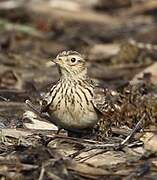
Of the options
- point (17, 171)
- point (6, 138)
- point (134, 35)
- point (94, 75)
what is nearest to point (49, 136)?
point (6, 138)

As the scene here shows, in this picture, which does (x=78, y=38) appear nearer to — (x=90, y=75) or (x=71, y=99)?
(x=90, y=75)

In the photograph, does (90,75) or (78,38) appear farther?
(78,38)

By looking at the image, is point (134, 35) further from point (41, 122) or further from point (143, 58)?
point (41, 122)

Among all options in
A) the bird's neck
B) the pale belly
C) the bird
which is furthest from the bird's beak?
the pale belly

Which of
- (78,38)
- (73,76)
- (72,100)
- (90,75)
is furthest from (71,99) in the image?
(78,38)

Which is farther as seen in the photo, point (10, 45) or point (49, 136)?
point (10, 45)

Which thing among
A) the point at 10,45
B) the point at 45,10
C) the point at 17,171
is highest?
the point at 45,10
